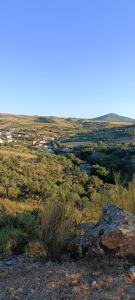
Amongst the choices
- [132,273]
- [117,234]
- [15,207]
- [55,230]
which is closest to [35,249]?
[55,230]

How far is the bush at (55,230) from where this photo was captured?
24.1ft

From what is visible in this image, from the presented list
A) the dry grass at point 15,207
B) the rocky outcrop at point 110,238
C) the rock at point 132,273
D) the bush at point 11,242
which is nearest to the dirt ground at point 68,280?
the rock at point 132,273

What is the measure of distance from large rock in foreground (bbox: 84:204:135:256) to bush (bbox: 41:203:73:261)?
1.67 feet

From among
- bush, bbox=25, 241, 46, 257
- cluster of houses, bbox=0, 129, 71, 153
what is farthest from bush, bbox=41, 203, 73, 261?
cluster of houses, bbox=0, 129, 71, 153

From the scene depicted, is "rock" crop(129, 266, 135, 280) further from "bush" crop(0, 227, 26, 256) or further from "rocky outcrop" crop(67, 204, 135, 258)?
"bush" crop(0, 227, 26, 256)

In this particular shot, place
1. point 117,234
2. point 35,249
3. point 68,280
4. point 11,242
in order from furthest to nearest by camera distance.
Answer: point 11,242 → point 35,249 → point 117,234 → point 68,280

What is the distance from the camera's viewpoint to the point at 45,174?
4497cm

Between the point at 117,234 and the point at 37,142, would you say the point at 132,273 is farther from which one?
the point at 37,142

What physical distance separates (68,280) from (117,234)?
1.07 meters

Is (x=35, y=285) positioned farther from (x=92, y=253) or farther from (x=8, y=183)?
(x=8, y=183)

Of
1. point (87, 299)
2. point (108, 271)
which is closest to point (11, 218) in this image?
point (108, 271)

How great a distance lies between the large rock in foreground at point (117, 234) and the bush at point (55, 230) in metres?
0.51

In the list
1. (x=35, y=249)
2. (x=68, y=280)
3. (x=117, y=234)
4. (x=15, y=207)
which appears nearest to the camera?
(x=68, y=280)

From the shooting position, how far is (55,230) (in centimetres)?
749
